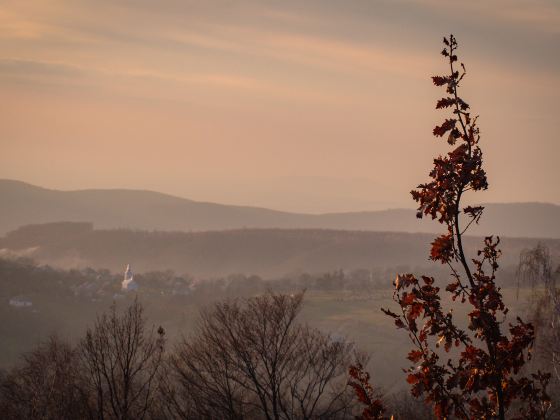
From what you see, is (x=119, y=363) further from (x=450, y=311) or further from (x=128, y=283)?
(x=128, y=283)

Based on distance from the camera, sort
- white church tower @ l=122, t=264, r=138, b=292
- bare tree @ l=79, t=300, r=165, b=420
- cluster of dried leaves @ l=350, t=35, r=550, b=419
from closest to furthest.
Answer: cluster of dried leaves @ l=350, t=35, r=550, b=419 → bare tree @ l=79, t=300, r=165, b=420 → white church tower @ l=122, t=264, r=138, b=292

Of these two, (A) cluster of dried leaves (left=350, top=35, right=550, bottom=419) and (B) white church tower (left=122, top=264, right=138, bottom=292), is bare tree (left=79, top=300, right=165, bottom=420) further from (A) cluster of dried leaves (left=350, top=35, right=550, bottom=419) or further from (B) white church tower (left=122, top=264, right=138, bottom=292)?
(B) white church tower (left=122, top=264, right=138, bottom=292)

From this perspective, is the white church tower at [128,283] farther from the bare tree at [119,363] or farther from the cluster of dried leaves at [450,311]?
the cluster of dried leaves at [450,311]

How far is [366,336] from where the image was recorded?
87.1m

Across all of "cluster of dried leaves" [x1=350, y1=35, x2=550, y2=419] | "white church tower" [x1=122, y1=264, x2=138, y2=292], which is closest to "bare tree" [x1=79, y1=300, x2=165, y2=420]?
"cluster of dried leaves" [x1=350, y1=35, x2=550, y2=419]

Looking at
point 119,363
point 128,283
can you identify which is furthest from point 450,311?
point 128,283

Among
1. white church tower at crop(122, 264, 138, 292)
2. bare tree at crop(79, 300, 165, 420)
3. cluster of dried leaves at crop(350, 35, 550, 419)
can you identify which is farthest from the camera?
white church tower at crop(122, 264, 138, 292)

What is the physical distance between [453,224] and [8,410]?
31.1 m

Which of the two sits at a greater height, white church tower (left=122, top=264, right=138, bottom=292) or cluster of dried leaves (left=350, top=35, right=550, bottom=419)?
cluster of dried leaves (left=350, top=35, right=550, bottom=419)

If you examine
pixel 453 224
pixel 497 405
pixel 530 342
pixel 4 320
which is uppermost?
pixel 453 224

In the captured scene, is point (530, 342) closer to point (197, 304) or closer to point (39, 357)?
point (39, 357)

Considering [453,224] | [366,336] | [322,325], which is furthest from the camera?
[322,325]

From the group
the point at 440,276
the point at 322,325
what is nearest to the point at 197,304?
the point at 322,325

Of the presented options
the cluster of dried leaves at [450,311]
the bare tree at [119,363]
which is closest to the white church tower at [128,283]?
the bare tree at [119,363]
